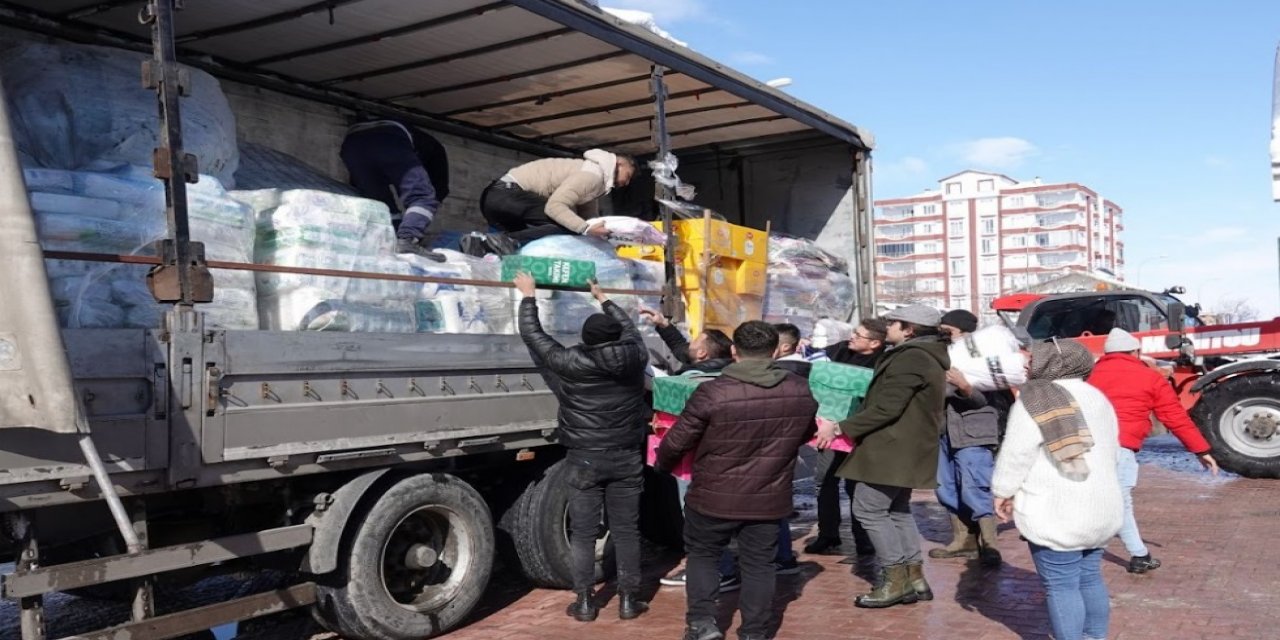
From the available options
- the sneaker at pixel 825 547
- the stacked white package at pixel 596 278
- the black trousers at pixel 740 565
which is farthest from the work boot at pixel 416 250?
the sneaker at pixel 825 547

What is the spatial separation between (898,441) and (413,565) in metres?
2.43

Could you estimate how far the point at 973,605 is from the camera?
5.67m

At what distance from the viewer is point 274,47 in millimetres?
6629

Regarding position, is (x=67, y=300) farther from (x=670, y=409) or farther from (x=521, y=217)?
(x=521, y=217)

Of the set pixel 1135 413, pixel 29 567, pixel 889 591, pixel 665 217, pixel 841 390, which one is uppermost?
pixel 665 217

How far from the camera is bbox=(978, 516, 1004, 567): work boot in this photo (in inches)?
257

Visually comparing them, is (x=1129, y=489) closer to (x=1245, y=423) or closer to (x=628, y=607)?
(x=628, y=607)

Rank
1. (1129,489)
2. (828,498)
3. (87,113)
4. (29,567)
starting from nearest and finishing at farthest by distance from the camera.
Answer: (29,567)
(87,113)
(1129,489)
(828,498)

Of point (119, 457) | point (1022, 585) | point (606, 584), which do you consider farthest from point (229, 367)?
point (1022, 585)

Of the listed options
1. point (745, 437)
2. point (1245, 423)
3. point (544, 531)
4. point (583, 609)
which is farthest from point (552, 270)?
point (1245, 423)

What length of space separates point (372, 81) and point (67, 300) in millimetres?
3789

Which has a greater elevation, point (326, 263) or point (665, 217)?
point (665, 217)

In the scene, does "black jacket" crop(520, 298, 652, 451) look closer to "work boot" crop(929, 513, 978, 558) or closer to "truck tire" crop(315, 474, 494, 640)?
"truck tire" crop(315, 474, 494, 640)

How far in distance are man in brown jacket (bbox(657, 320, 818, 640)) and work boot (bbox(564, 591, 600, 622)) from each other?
72cm
